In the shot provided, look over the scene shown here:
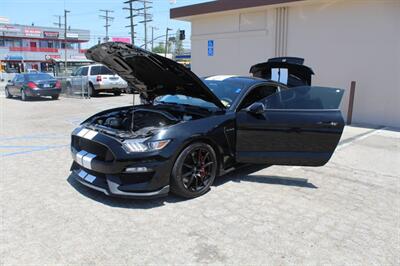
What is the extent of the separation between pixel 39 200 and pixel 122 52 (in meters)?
2.07

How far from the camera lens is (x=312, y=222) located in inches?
150

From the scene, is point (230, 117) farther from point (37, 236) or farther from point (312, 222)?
point (37, 236)

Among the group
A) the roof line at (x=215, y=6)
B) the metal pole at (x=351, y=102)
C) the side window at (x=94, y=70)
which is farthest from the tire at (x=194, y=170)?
the side window at (x=94, y=70)

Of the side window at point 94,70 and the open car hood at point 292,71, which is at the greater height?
the side window at point 94,70

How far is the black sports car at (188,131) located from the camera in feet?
13.0

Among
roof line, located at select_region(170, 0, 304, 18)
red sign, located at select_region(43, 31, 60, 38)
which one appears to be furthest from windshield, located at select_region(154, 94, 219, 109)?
red sign, located at select_region(43, 31, 60, 38)

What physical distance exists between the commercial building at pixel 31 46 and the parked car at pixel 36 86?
48.7m

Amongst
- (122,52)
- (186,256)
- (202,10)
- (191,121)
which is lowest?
(186,256)

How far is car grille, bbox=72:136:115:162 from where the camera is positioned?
4.00 m

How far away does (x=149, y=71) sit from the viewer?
4887 mm

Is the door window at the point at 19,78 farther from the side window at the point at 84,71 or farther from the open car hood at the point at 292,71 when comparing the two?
the open car hood at the point at 292,71

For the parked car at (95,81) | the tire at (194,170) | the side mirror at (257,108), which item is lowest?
the tire at (194,170)

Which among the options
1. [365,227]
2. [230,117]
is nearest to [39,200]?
[230,117]

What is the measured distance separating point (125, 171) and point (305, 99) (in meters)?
2.76
